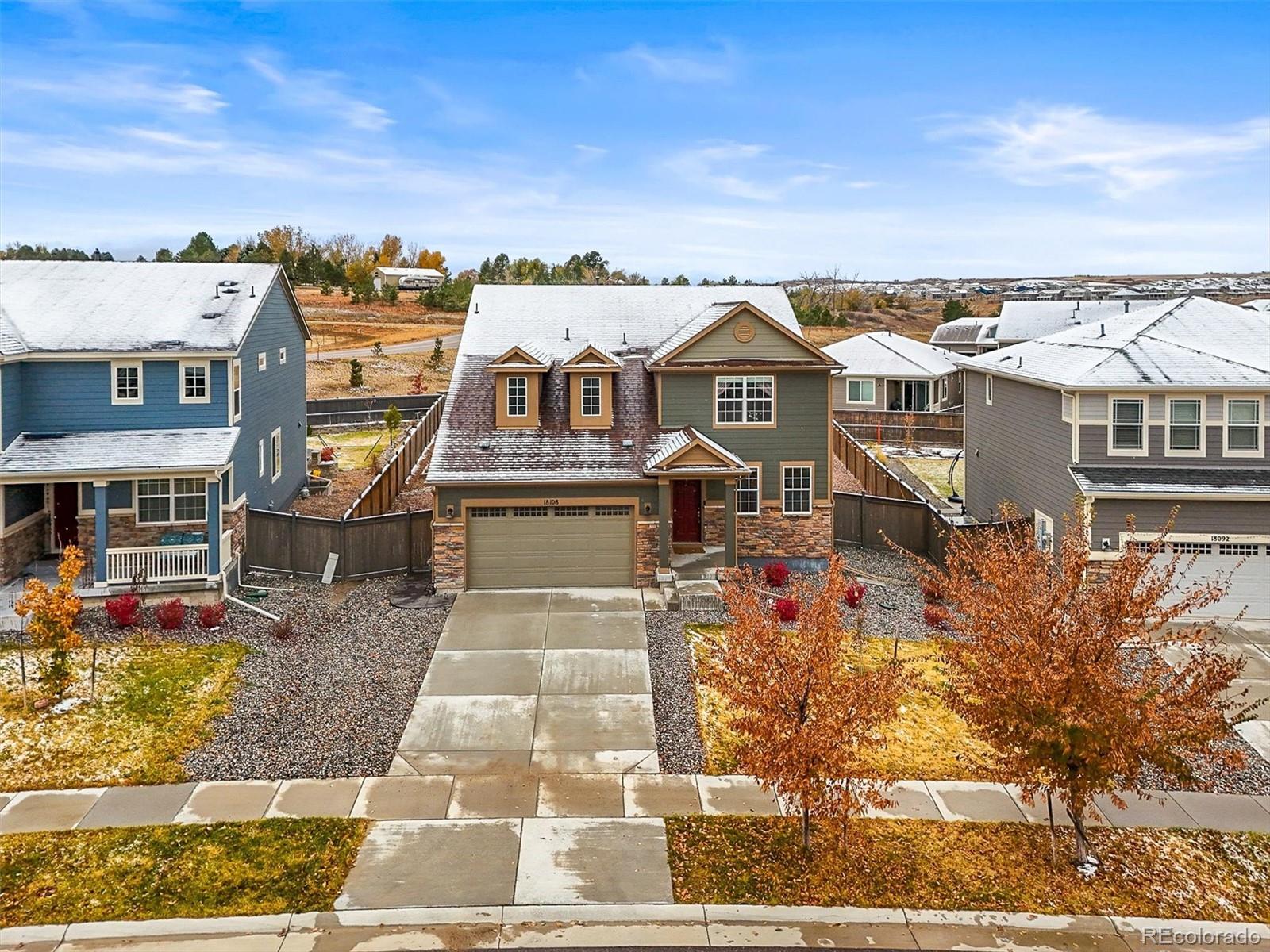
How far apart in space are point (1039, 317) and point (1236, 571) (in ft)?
136

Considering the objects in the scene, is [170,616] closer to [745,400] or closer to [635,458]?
[635,458]

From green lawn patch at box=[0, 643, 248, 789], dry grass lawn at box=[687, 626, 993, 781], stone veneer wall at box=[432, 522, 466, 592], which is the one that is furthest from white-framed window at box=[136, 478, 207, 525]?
dry grass lawn at box=[687, 626, 993, 781]

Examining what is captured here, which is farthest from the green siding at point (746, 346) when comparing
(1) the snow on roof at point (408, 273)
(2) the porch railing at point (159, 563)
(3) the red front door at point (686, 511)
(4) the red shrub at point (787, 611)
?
(1) the snow on roof at point (408, 273)

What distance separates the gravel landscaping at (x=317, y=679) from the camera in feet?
43.1

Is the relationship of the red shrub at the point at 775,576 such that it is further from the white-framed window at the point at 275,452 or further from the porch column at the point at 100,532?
the porch column at the point at 100,532

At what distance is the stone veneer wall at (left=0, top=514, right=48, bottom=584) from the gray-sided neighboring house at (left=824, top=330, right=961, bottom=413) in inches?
1374

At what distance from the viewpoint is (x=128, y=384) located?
A: 68.8 feet

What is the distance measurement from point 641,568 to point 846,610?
4.89 meters

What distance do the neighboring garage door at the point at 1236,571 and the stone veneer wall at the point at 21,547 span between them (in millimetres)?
24984

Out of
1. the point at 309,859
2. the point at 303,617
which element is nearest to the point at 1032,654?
the point at 309,859

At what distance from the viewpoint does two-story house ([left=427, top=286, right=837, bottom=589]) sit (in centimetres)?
2150

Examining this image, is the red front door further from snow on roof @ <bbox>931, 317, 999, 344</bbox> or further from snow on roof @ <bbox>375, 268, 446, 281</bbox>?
snow on roof @ <bbox>375, 268, 446, 281</bbox>

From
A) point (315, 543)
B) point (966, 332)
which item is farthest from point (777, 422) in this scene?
point (966, 332)

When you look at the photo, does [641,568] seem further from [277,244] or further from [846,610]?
[277,244]
